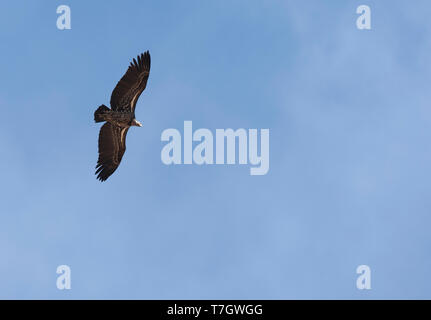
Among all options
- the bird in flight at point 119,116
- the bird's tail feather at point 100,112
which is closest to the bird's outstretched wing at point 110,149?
the bird in flight at point 119,116

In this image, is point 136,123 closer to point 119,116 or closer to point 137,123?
point 137,123

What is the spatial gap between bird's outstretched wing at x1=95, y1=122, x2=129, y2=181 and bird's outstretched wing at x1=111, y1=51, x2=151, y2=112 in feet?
6.45

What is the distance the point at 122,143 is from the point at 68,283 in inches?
273

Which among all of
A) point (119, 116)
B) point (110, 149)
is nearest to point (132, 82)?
point (119, 116)

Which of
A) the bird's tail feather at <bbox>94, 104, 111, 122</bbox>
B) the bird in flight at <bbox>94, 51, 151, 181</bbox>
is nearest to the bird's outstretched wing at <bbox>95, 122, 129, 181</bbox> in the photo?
the bird in flight at <bbox>94, 51, 151, 181</bbox>

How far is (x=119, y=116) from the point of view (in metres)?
29.0

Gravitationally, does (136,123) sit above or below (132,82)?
below

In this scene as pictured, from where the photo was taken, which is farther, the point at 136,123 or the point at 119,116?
the point at 136,123

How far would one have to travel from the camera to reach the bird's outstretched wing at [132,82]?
92.5 ft

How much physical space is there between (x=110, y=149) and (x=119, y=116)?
221cm

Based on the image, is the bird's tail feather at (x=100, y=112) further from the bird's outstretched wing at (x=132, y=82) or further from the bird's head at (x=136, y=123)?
the bird's head at (x=136, y=123)

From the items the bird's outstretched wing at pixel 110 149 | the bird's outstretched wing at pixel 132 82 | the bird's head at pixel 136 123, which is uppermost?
the bird's outstretched wing at pixel 132 82
